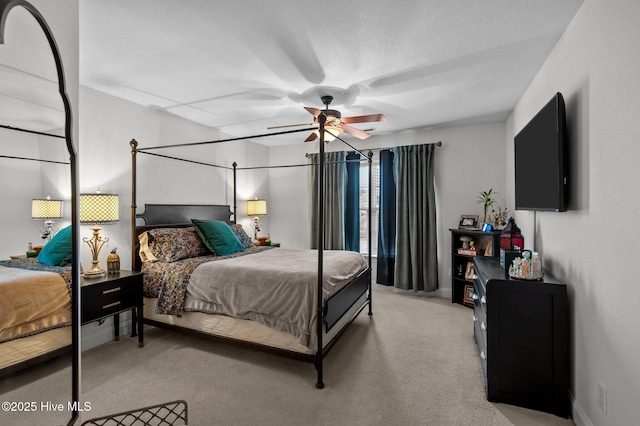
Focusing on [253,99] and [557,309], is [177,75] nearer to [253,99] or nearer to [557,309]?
[253,99]

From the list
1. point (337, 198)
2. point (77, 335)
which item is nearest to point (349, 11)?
point (77, 335)

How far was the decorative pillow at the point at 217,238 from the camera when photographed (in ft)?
11.9

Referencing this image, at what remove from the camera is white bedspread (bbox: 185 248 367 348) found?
8.09ft

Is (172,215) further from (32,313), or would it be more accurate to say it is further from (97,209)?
(32,313)

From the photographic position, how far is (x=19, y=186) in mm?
863

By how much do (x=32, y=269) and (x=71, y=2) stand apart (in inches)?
47.9

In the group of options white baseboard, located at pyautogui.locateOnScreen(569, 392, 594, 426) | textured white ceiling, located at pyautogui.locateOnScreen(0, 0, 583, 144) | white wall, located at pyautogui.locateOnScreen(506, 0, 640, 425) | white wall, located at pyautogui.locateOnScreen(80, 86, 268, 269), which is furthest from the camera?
white wall, located at pyautogui.locateOnScreen(80, 86, 268, 269)

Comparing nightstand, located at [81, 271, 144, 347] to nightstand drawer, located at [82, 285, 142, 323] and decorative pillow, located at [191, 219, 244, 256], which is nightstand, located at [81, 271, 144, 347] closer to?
nightstand drawer, located at [82, 285, 142, 323]

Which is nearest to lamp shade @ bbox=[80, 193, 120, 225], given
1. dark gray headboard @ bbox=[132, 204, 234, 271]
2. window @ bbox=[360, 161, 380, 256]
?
dark gray headboard @ bbox=[132, 204, 234, 271]

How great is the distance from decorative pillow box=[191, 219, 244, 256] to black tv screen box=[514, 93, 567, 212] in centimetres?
302

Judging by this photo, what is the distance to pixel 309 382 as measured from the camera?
2395mm

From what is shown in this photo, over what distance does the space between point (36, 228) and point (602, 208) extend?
8.02 feet

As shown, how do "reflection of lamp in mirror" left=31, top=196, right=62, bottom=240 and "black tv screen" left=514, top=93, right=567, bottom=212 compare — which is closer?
"reflection of lamp in mirror" left=31, top=196, right=62, bottom=240

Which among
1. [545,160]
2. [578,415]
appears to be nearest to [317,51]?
[545,160]
